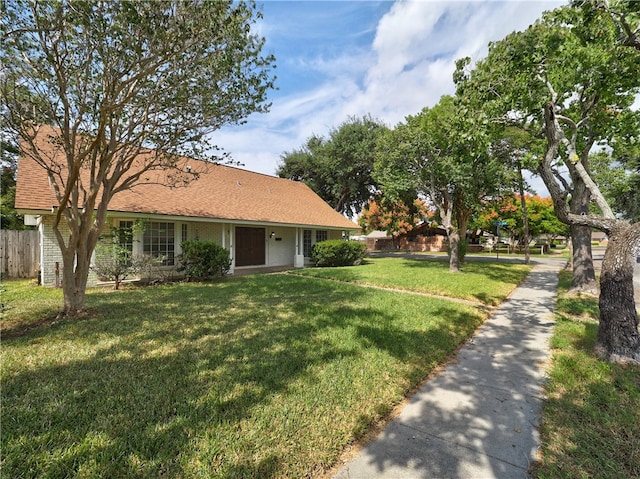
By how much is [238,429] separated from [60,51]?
6.46 m

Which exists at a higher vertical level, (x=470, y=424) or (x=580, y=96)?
(x=580, y=96)

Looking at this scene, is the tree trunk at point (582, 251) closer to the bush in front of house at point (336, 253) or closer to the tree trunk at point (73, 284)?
the bush in front of house at point (336, 253)

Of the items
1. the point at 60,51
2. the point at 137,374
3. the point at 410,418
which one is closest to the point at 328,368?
the point at 410,418

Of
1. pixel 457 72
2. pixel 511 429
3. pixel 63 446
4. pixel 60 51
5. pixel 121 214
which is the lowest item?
pixel 511 429

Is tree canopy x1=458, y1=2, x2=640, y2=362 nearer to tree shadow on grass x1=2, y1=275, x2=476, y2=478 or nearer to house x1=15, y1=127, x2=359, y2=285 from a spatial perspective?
tree shadow on grass x1=2, y1=275, x2=476, y2=478

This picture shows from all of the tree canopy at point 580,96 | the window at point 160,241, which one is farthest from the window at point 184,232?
the tree canopy at point 580,96

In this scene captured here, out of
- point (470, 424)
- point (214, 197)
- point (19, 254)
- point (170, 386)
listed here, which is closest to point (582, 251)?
point (470, 424)

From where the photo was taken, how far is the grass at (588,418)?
218cm

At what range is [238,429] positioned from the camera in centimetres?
246

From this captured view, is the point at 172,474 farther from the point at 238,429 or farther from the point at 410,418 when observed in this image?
the point at 410,418

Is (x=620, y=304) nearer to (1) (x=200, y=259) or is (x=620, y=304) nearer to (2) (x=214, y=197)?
(1) (x=200, y=259)

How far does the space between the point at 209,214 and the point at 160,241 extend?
201 centimetres

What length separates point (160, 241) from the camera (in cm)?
1076

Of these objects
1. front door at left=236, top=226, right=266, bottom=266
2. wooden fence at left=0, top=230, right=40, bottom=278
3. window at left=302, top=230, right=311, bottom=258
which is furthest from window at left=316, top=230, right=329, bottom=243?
wooden fence at left=0, top=230, right=40, bottom=278
